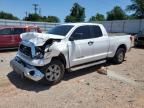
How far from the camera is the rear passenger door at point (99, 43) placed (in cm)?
861

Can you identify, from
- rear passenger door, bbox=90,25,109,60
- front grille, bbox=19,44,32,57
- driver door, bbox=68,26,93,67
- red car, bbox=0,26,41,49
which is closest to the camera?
front grille, bbox=19,44,32,57

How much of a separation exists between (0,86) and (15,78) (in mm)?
872

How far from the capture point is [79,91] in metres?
6.59

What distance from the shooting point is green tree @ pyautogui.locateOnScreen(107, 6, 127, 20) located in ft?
252

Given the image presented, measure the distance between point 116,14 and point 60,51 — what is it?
7338 cm

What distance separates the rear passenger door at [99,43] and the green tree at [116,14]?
69550 mm

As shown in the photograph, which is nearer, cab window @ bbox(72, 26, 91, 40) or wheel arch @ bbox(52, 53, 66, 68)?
wheel arch @ bbox(52, 53, 66, 68)

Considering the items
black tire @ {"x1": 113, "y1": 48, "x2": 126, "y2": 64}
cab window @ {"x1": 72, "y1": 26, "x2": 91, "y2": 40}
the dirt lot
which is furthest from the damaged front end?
black tire @ {"x1": 113, "y1": 48, "x2": 126, "y2": 64}

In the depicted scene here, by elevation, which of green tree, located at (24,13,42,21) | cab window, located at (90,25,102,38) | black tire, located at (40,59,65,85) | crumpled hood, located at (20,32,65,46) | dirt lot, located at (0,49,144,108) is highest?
green tree, located at (24,13,42,21)

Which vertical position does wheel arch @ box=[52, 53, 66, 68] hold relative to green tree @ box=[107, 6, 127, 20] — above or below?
below

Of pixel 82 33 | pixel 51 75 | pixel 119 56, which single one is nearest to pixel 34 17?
pixel 119 56

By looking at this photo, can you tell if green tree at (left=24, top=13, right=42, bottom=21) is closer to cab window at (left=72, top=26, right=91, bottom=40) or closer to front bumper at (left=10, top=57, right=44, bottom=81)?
cab window at (left=72, top=26, right=91, bottom=40)

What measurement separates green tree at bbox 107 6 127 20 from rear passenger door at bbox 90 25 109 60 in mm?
69550

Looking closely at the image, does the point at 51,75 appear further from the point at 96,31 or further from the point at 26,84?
the point at 96,31
